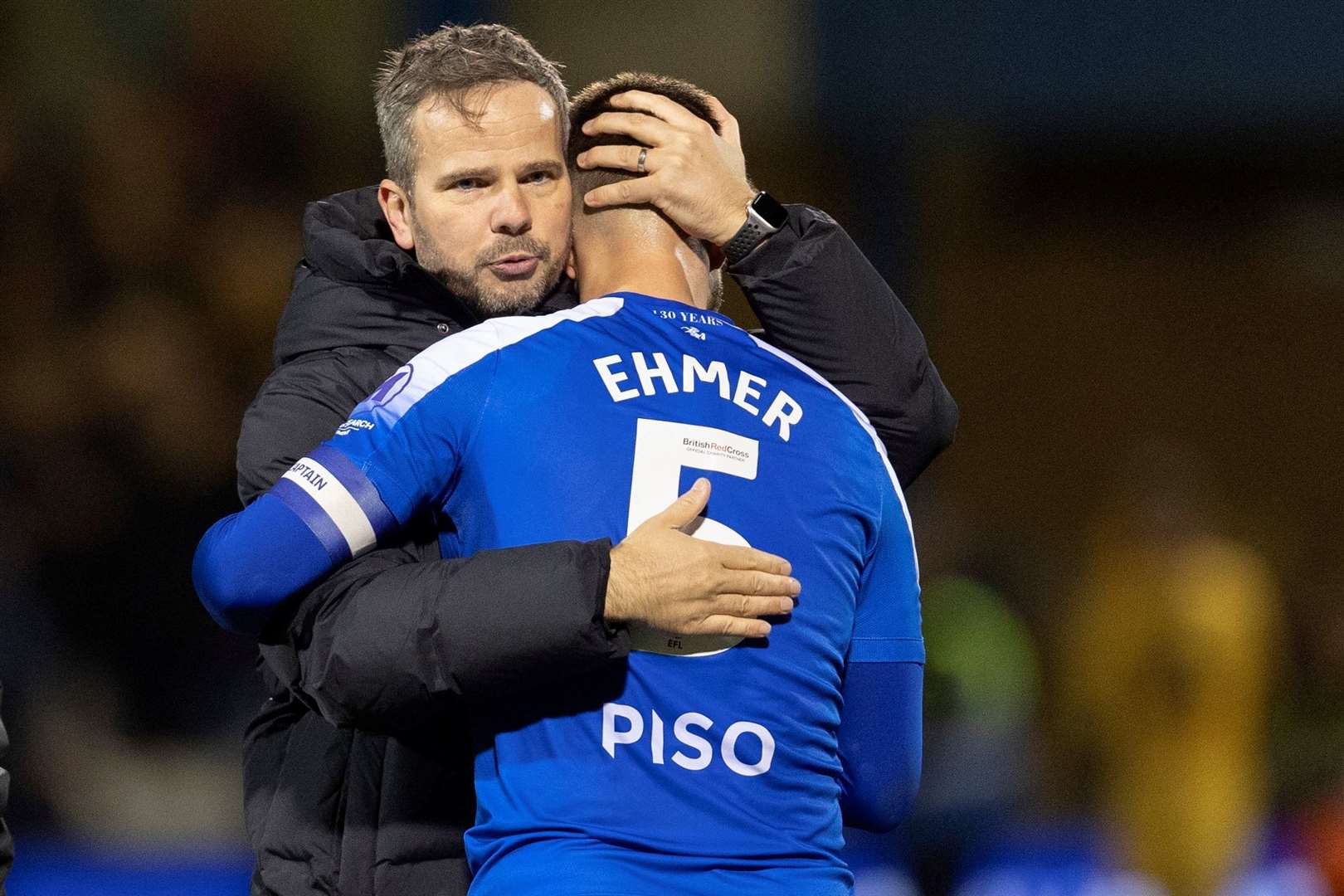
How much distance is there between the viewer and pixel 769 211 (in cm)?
230

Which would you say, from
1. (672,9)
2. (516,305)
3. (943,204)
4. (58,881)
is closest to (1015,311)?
(943,204)

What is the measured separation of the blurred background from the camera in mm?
5656

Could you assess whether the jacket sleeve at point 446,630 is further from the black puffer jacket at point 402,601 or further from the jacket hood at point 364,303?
the jacket hood at point 364,303

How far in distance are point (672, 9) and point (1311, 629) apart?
4.72 m

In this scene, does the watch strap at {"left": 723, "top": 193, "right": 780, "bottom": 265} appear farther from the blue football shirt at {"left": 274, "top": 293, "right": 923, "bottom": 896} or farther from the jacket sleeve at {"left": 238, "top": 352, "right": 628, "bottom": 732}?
the jacket sleeve at {"left": 238, "top": 352, "right": 628, "bottom": 732}

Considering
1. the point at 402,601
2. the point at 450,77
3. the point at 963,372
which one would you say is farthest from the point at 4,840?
the point at 963,372

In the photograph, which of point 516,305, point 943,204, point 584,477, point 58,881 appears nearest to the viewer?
point 584,477

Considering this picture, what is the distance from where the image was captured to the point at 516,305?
94.0 inches

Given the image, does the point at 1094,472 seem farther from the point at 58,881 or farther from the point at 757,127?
the point at 58,881

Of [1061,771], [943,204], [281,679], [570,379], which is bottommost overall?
[1061,771]

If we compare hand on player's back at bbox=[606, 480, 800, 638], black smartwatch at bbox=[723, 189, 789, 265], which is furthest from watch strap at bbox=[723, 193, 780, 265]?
hand on player's back at bbox=[606, 480, 800, 638]

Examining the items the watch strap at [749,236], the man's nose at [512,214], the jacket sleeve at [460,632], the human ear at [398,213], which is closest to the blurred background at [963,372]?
the human ear at [398,213]

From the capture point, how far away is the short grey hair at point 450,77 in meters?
2.41

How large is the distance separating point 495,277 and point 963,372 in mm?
8579
